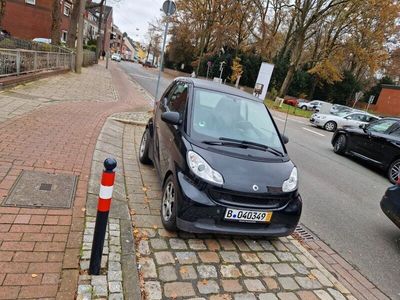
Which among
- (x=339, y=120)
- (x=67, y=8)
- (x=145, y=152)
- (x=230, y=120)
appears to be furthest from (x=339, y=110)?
(x=67, y=8)

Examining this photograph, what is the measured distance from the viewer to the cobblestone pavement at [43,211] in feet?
8.59

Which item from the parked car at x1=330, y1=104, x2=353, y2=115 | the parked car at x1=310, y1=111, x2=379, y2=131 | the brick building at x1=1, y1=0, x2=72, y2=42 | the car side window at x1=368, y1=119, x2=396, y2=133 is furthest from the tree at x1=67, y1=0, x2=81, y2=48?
the car side window at x1=368, y1=119, x2=396, y2=133

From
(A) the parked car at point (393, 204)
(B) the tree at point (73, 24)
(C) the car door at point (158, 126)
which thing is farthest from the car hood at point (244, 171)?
(B) the tree at point (73, 24)

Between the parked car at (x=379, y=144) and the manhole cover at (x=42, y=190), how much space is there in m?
7.75

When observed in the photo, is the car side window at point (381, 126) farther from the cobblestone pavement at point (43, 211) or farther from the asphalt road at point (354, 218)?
the cobblestone pavement at point (43, 211)

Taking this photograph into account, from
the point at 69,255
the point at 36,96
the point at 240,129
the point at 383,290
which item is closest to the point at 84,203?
the point at 69,255

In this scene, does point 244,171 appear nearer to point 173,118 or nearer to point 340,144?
point 173,118

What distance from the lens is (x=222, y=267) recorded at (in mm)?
3268

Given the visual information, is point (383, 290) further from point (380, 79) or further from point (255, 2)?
point (380, 79)

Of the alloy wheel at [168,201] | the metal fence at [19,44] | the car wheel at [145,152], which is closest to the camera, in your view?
the alloy wheel at [168,201]

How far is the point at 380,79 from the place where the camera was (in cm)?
5044

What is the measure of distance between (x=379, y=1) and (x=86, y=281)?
33.1m

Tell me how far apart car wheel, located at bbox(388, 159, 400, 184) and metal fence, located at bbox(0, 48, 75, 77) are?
1128cm

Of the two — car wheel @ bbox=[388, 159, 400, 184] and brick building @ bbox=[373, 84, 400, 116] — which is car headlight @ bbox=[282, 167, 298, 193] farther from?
brick building @ bbox=[373, 84, 400, 116]
